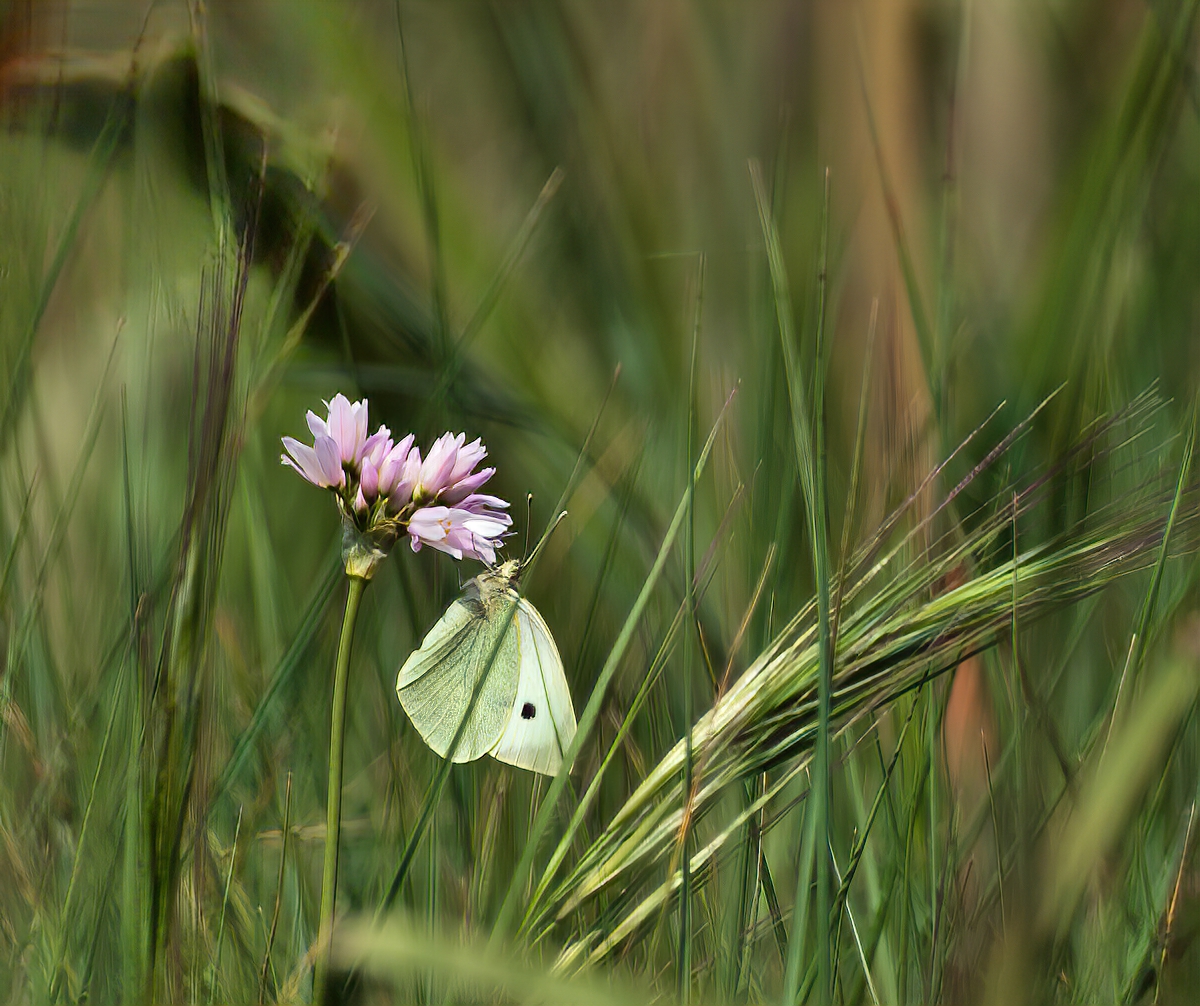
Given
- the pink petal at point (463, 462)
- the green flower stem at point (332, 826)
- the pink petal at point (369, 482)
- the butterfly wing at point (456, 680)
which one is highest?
the pink petal at point (463, 462)

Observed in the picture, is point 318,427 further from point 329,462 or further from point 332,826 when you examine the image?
point 332,826

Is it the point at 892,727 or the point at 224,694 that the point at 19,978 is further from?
the point at 892,727

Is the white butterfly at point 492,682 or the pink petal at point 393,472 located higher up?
the pink petal at point 393,472

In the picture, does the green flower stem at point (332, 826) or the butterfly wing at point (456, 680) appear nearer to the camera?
the green flower stem at point (332, 826)

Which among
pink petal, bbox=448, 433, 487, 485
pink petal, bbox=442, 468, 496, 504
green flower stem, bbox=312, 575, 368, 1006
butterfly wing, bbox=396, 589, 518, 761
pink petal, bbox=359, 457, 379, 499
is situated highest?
pink petal, bbox=448, 433, 487, 485

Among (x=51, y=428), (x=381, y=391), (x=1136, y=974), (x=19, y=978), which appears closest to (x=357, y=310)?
(x=381, y=391)

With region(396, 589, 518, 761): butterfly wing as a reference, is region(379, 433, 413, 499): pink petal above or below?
above
